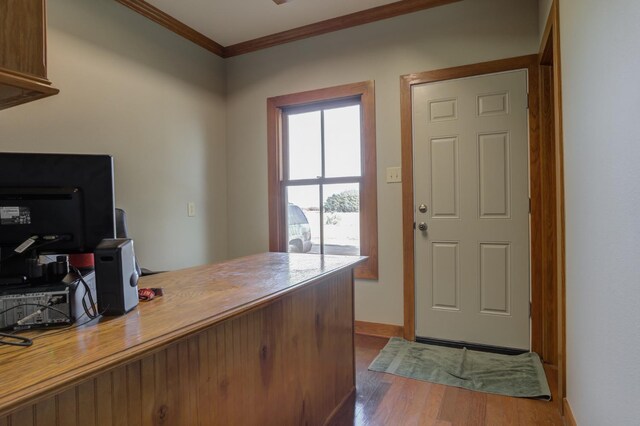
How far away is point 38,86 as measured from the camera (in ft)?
3.13

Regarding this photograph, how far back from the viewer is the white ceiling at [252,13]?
9.16ft

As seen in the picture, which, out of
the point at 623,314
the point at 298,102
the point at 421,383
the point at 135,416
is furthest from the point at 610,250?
the point at 298,102

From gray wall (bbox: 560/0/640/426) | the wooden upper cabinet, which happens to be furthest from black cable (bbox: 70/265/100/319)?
gray wall (bbox: 560/0/640/426)

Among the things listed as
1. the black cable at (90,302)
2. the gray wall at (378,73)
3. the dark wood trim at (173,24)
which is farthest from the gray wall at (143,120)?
the black cable at (90,302)

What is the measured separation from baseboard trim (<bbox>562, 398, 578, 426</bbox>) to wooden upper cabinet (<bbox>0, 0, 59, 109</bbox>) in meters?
2.39

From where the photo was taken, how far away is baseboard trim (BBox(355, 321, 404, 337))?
2.88 m

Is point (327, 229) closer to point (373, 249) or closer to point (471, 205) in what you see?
point (373, 249)

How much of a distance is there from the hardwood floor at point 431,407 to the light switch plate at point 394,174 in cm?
148

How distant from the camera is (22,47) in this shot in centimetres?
92

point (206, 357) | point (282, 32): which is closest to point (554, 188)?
point (206, 357)

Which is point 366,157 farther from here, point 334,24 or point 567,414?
point 567,414

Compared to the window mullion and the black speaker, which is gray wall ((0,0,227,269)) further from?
the black speaker

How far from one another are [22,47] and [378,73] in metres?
2.49

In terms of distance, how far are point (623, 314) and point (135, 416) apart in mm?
1418
